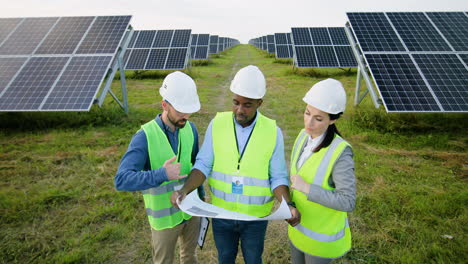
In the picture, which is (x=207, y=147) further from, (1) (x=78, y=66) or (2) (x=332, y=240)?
(1) (x=78, y=66)

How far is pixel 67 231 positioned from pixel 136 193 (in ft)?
3.83

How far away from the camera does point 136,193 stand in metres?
4.61

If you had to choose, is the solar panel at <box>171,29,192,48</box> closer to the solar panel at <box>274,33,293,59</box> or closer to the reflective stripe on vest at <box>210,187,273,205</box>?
the solar panel at <box>274,33,293,59</box>

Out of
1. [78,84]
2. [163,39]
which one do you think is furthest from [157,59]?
[78,84]

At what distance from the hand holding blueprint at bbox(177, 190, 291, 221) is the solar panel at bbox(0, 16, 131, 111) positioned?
19.1ft

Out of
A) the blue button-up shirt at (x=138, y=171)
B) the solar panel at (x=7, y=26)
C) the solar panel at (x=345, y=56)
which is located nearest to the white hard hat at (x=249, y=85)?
the blue button-up shirt at (x=138, y=171)

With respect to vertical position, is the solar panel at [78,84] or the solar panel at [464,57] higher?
the solar panel at [464,57]

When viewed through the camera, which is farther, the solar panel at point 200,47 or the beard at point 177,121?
the solar panel at point 200,47

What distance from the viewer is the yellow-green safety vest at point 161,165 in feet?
7.21

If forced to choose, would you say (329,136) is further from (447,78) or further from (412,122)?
(447,78)

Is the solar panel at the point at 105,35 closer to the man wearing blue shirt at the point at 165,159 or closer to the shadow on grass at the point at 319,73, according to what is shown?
the man wearing blue shirt at the point at 165,159

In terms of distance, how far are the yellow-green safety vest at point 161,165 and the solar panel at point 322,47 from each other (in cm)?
1364

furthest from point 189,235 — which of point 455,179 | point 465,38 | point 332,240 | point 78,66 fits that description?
point 465,38

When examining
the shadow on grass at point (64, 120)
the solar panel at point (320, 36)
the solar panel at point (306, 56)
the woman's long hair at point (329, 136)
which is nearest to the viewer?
the woman's long hair at point (329, 136)
